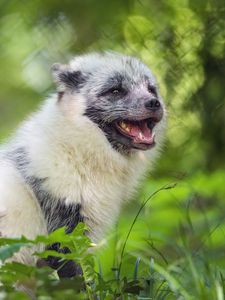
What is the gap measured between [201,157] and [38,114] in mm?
2526

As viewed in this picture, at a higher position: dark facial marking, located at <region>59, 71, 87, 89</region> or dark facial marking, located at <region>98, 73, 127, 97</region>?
dark facial marking, located at <region>59, 71, 87, 89</region>

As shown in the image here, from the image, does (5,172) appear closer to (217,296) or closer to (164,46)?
(217,296)

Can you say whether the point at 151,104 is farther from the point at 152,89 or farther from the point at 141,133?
the point at 152,89

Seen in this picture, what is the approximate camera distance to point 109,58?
5.67m

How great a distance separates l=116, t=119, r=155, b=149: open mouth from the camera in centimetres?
527

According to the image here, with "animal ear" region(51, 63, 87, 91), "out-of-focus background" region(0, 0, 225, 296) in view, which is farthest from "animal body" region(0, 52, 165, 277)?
"out-of-focus background" region(0, 0, 225, 296)

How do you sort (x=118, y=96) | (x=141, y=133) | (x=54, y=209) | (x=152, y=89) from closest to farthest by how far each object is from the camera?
(x=54, y=209) < (x=141, y=133) < (x=118, y=96) < (x=152, y=89)

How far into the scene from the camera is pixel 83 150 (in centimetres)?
520

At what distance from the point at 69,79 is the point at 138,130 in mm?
553

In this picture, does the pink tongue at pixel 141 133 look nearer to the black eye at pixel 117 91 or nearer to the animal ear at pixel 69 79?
the black eye at pixel 117 91

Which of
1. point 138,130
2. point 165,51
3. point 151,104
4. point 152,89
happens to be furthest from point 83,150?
point 165,51

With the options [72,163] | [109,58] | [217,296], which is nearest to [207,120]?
[109,58]

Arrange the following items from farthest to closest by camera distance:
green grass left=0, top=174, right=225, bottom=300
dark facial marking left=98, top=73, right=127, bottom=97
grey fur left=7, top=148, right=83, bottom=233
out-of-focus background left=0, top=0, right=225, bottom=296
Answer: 1. out-of-focus background left=0, top=0, right=225, bottom=296
2. dark facial marking left=98, top=73, right=127, bottom=97
3. grey fur left=7, top=148, right=83, bottom=233
4. green grass left=0, top=174, right=225, bottom=300

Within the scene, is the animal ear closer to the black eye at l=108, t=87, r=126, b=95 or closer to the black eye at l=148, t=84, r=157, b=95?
the black eye at l=108, t=87, r=126, b=95
